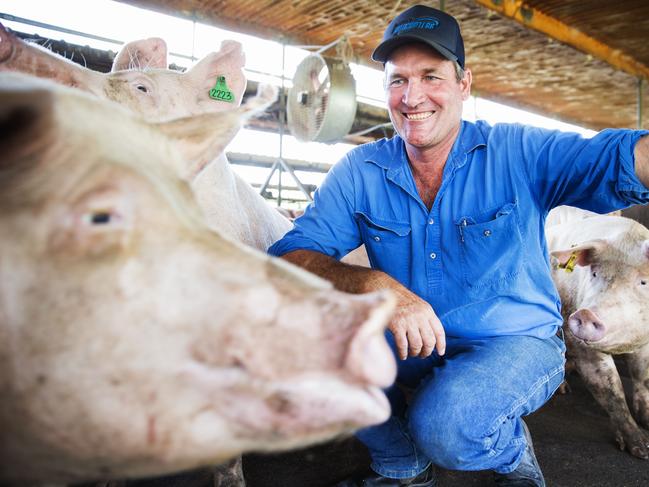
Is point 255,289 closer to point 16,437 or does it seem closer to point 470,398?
point 16,437

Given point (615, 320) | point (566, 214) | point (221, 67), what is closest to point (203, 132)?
point (221, 67)

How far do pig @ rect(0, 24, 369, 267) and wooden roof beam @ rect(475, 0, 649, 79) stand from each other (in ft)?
11.9

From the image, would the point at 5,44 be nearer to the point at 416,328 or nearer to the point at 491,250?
the point at 416,328

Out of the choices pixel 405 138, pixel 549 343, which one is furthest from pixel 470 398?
pixel 405 138

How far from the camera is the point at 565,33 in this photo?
6727mm

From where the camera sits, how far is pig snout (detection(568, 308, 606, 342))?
3223mm

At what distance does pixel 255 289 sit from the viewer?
940 millimetres

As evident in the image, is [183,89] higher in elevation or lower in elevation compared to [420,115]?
higher

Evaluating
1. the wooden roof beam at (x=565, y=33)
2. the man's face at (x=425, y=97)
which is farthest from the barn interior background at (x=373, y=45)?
Answer: the man's face at (x=425, y=97)

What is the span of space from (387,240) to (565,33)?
564 cm

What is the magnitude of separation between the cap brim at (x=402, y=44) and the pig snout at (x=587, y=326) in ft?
5.91

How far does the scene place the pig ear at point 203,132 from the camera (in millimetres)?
1312

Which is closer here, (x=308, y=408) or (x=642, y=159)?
(x=308, y=408)

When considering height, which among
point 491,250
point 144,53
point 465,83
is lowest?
point 491,250
